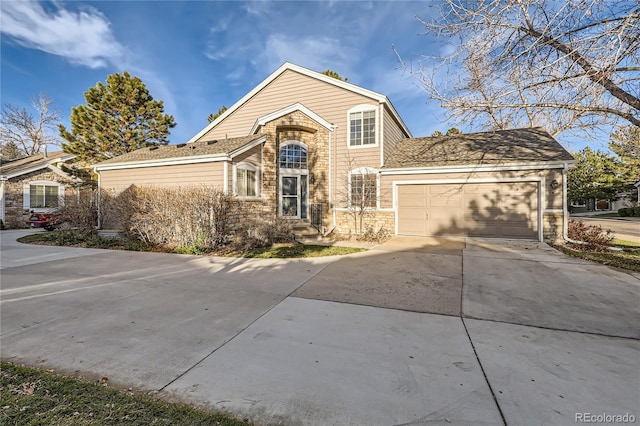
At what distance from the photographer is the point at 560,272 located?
6344 mm

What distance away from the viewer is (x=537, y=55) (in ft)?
19.2

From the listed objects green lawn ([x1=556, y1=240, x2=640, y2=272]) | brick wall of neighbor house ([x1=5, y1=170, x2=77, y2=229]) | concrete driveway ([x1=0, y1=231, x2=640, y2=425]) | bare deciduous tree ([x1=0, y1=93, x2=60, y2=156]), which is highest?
bare deciduous tree ([x1=0, y1=93, x2=60, y2=156])

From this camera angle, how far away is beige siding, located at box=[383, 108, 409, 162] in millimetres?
13540

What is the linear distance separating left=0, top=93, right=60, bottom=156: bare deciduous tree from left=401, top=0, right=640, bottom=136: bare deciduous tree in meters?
37.2

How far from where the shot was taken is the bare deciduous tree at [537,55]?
480 centimetres

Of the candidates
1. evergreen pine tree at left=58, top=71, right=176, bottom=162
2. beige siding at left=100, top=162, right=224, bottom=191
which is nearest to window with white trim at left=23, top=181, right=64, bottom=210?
evergreen pine tree at left=58, top=71, right=176, bottom=162

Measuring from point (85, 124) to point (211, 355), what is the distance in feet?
79.9

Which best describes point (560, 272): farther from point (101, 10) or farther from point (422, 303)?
point (101, 10)

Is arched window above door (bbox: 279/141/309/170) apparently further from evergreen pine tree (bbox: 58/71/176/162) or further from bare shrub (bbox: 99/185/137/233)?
evergreen pine tree (bbox: 58/71/176/162)

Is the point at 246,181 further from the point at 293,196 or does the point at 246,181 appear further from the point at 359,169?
the point at 359,169

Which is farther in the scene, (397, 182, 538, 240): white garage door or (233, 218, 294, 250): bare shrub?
(397, 182, 538, 240): white garage door

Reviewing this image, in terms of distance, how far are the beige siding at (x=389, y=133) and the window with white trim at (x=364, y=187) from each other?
1144 millimetres

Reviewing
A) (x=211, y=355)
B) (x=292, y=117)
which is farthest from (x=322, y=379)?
(x=292, y=117)

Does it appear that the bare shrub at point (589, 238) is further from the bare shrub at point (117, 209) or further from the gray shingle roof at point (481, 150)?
the bare shrub at point (117, 209)
